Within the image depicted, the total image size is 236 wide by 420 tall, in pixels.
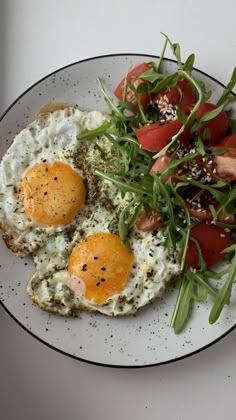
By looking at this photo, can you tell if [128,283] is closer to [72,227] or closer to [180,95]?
[72,227]

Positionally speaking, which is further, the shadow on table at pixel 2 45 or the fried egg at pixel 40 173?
the shadow on table at pixel 2 45

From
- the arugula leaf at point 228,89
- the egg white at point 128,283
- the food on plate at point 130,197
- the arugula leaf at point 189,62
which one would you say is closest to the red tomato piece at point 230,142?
the food on plate at point 130,197

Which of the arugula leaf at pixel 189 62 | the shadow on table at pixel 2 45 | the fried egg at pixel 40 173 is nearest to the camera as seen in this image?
the arugula leaf at pixel 189 62

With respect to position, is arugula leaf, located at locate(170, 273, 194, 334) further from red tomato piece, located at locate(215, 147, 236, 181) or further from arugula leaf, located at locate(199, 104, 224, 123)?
arugula leaf, located at locate(199, 104, 224, 123)

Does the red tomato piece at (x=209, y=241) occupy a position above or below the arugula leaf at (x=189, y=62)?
below

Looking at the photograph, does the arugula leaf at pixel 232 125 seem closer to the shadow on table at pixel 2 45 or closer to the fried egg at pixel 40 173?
the fried egg at pixel 40 173

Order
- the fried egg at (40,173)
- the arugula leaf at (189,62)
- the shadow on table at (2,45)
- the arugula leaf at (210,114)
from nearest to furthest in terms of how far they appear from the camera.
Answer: the arugula leaf at (210,114)
the arugula leaf at (189,62)
the fried egg at (40,173)
the shadow on table at (2,45)
